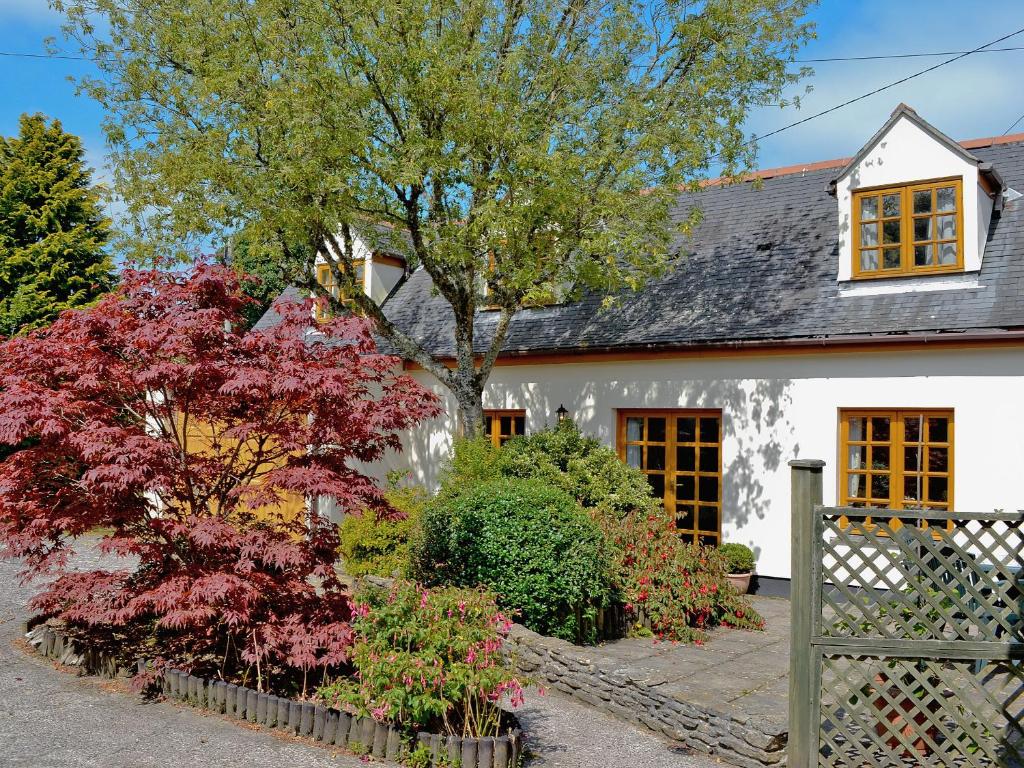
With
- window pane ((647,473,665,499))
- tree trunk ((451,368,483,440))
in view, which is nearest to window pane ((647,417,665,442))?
window pane ((647,473,665,499))

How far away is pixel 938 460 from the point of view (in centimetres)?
1028

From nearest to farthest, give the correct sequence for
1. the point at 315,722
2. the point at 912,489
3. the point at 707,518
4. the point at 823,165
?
the point at 315,722 < the point at 912,489 < the point at 707,518 < the point at 823,165

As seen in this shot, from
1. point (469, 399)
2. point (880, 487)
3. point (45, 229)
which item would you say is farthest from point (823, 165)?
point (45, 229)

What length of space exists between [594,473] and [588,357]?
8.15 ft

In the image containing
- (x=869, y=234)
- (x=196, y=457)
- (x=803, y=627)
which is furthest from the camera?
(x=869, y=234)

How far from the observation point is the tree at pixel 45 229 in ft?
64.9

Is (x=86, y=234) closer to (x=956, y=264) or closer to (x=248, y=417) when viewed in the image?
(x=248, y=417)

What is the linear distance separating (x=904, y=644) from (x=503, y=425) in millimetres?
9733

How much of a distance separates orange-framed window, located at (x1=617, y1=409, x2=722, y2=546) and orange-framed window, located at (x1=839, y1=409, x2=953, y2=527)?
71.9 inches

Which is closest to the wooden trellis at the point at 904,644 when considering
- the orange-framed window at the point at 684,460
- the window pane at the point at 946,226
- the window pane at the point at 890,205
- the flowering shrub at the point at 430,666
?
the flowering shrub at the point at 430,666

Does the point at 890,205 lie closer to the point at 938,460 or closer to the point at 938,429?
the point at 938,429

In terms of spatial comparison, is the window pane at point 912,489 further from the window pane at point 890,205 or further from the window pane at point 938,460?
the window pane at point 890,205

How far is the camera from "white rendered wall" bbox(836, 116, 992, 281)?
421 inches

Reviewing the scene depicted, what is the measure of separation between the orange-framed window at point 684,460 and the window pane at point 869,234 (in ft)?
10.4
